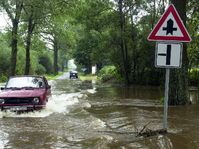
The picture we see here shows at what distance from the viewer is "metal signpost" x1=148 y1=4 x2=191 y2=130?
9117 mm

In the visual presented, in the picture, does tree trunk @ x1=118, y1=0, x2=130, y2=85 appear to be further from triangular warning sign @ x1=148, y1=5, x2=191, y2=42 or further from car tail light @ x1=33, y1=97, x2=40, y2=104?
triangular warning sign @ x1=148, y1=5, x2=191, y2=42

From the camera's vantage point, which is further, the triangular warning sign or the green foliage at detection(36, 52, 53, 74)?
the green foliage at detection(36, 52, 53, 74)

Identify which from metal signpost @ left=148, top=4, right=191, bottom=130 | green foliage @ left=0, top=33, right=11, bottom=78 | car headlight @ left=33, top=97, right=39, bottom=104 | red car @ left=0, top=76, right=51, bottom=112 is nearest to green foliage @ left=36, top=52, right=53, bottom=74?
green foliage @ left=0, top=33, right=11, bottom=78

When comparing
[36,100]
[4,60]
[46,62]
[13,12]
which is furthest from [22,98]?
[46,62]

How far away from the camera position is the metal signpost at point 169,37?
29.9 ft

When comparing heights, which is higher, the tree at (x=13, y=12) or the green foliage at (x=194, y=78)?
the tree at (x=13, y=12)

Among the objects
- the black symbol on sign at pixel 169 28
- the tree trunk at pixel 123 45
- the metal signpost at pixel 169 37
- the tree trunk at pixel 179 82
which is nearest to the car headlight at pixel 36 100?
the tree trunk at pixel 179 82

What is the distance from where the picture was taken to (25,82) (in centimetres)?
1574

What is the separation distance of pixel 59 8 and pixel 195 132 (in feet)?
63.4

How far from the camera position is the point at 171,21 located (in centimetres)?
913

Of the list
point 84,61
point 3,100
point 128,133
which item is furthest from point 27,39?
point 84,61

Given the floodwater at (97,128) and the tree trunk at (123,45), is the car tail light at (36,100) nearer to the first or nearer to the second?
the floodwater at (97,128)

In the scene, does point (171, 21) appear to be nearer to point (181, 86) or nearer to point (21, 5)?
point (181, 86)

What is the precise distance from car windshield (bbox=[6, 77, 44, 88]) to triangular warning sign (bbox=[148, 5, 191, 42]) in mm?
7526
